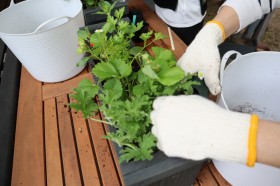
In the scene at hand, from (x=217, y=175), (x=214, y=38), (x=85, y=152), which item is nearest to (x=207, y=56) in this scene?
(x=214, y=38)

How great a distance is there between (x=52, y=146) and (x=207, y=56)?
20.0 inches

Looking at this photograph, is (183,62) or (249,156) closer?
(249,156)

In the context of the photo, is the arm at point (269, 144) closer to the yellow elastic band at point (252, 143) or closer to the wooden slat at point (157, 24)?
the yellow elastic band at point (252, 143)

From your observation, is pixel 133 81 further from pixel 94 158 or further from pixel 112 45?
pixel 94 158

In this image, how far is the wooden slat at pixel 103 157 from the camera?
0.52m

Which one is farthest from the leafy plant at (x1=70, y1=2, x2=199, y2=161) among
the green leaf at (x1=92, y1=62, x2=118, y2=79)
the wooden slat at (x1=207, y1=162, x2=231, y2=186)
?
the wooden slat at (x1=207, y1=162, x2=231, y2=186)

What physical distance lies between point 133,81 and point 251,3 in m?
0.48

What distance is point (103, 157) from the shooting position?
564 mm

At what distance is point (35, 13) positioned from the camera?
74cm

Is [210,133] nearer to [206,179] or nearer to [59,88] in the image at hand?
[206,179]

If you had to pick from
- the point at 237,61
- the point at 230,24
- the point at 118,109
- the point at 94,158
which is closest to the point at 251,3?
the point at 230,24

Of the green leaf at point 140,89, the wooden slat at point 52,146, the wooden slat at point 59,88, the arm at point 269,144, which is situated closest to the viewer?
the arm at point 269,144

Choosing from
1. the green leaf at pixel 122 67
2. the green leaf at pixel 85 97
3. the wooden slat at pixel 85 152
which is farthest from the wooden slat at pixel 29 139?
the green leaf at pixel 122 67

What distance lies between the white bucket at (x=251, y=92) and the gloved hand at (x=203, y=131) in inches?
2.7
